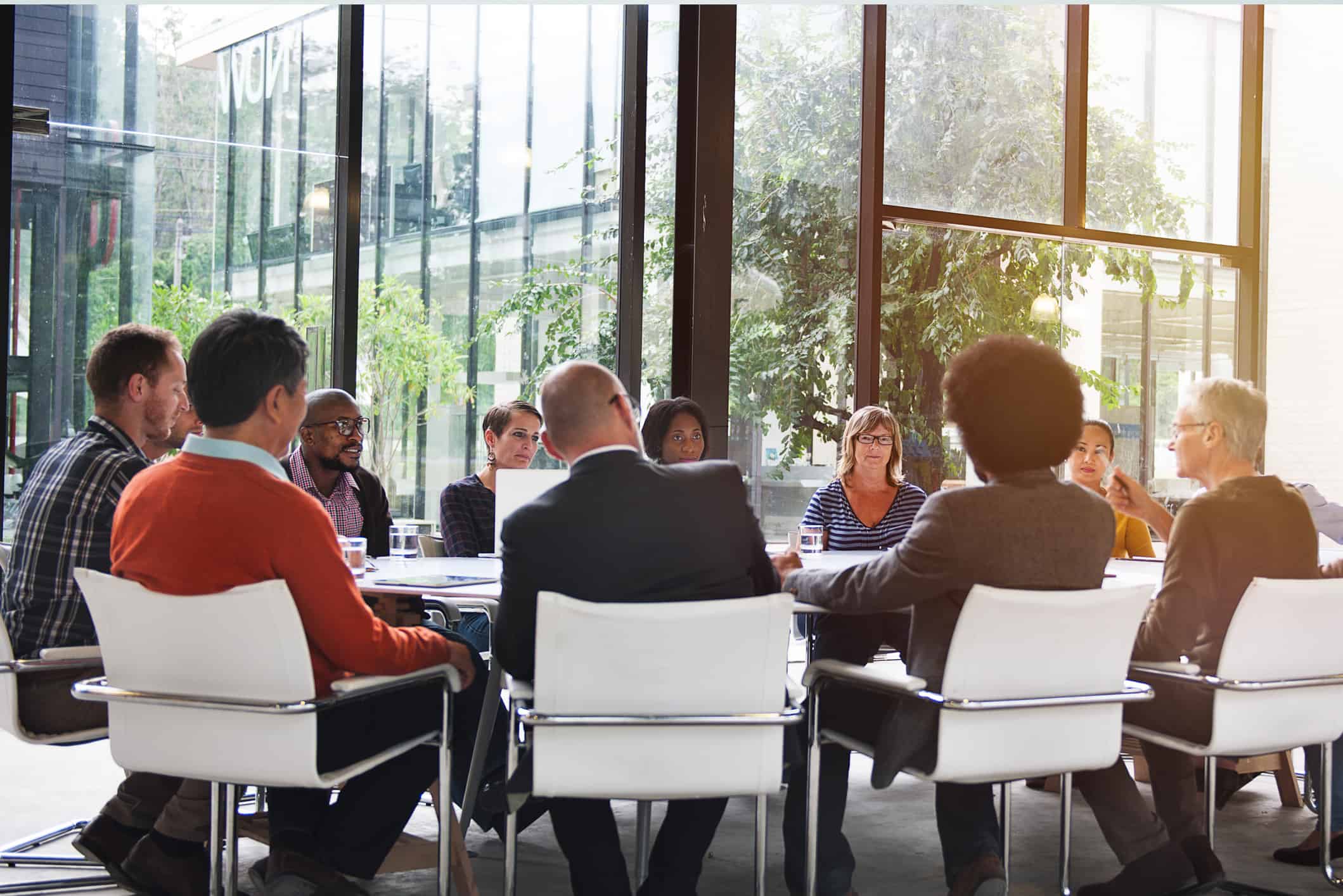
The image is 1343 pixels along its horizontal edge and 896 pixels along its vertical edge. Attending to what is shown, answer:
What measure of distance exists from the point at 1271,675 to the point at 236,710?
7.71 feet

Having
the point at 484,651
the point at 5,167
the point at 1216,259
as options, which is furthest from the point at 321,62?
the point at 1216,259

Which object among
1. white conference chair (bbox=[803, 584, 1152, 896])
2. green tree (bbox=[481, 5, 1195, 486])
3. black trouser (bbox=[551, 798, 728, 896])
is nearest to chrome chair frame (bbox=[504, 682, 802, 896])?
black trouser (bbox=[551, 798, 728, 896])

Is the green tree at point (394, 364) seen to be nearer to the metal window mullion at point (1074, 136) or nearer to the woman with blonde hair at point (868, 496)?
the woman with blonde hair at point (868, 496)

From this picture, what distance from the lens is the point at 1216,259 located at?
9195 mm

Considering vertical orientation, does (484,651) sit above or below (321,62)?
below

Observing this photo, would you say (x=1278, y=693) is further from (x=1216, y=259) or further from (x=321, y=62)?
(x=1216, y=259)

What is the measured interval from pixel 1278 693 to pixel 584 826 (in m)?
1.71

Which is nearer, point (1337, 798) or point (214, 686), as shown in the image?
point (214, 686)

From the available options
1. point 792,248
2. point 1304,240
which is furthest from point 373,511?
point 1304,240

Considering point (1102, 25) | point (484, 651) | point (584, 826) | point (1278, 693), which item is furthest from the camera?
point (1102, 25)

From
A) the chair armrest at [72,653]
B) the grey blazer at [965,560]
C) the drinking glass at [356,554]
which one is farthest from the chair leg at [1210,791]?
the chair armrest at [72,653]

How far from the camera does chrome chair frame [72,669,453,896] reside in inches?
101

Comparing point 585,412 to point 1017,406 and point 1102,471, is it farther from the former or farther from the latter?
point 1102,471

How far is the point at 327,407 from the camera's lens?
15.6ft
